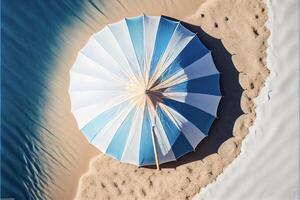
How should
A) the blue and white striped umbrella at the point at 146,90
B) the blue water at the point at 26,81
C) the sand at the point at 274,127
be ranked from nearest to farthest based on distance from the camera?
the blue and white striped umbrella at the point at 146,90, the sand at the point at 274,127, the blue water at the point at 26,81

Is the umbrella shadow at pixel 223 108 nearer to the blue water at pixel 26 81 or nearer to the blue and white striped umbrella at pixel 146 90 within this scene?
the blue and white striped umbrella at pixel 146 90

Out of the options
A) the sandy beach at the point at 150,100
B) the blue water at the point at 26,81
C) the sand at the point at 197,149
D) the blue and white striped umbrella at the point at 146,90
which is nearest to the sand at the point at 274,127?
the sandy beach at the point at 150,100

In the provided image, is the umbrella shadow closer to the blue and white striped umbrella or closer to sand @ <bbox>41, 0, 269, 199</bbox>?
sand @ <bbox>41, 0, 269, 199</bbox>

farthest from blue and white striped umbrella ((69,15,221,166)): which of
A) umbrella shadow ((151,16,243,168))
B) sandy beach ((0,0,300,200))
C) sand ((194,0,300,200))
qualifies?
Answer: sand ((194,0,300,200))

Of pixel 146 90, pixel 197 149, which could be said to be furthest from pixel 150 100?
pixel 197 149

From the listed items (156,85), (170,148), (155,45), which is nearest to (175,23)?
(155,45)

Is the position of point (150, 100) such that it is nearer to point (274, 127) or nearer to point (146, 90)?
point (146, 90)
